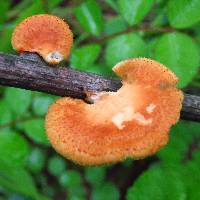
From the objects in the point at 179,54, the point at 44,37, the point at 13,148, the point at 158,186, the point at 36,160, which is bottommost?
the point at 36,160

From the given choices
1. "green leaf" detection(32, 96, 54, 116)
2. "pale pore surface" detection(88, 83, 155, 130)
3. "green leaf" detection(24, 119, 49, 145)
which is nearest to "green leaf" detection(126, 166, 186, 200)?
"pale pore surface" detection(88, 83, 155, 130)

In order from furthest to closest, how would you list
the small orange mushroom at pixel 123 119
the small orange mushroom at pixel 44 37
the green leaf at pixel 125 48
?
the green leaf at pixel 125 48
the small orange mushroom at pixel 44 37
the small orange mushroom at pixel 123 119

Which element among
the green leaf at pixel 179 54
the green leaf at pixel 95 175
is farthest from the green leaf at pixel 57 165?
the green leaf at pixel 179 54

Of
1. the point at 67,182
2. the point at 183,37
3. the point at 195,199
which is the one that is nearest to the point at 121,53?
the point at 183,37

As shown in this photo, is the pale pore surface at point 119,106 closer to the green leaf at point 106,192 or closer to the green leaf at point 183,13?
the green leaf at point 183,13

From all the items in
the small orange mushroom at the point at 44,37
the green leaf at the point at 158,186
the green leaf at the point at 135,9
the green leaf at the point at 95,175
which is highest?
the small orange mushroom at the point at 44,37

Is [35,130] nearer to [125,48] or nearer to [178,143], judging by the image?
[125,48]

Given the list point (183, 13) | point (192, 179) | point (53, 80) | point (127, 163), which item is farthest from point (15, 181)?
point (183, 13)

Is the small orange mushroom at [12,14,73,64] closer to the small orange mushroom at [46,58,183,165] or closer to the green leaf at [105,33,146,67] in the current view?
the small orange mushroom at [46,58,183,165]
